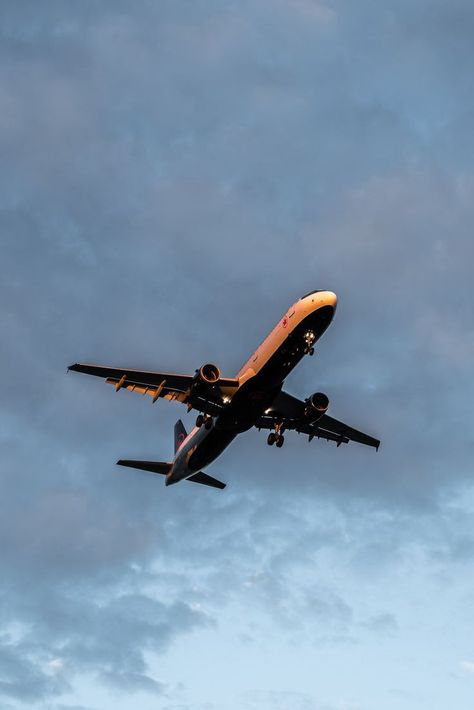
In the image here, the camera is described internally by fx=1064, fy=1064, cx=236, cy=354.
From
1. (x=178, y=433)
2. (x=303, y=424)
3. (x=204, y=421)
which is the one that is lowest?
(x=204, y=421)

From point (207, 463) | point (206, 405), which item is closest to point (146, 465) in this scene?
point (207, 463)

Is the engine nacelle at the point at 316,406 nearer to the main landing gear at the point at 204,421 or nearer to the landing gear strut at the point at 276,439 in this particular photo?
the landing gear strut at the point at 276,439

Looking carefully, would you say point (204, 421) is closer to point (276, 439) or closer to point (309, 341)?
point (276, 439)

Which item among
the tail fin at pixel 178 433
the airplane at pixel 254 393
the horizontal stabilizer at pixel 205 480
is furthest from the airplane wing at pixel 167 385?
the tail fin at pixel 178 433

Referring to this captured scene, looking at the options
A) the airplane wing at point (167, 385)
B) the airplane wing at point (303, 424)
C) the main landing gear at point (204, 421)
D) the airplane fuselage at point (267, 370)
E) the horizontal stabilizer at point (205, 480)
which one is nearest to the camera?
the airplane fuselage at point (267, 370)

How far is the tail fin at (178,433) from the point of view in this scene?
3137 inches

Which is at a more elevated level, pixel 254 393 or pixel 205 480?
pixel 205 480

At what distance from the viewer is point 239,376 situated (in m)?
62.8

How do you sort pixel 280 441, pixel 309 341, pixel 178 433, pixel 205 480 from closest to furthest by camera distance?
pixel 309 341, pixel 280 441, pixel 205 480, pixel 178 433

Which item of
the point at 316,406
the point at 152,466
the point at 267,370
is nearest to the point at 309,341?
the point at 267,370

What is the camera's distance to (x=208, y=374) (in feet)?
200

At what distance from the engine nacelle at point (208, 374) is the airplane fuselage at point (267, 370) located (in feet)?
4.85

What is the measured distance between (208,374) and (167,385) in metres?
3.98

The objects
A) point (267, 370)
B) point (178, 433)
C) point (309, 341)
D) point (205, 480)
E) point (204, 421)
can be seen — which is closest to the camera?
point (309, 341)
